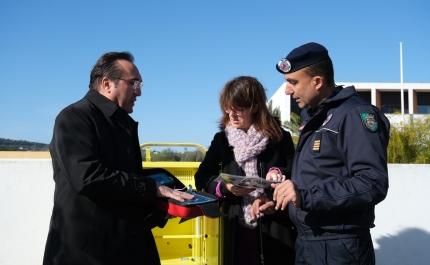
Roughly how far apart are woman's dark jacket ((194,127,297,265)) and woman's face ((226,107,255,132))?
0.14 meters

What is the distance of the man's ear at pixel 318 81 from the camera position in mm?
2451

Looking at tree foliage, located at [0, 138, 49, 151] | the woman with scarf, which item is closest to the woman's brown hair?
the woman with scarf

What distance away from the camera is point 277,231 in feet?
10.2

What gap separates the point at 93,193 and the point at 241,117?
136cm

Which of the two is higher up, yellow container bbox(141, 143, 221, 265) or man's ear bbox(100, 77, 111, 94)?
man's ear bbox(100, 77, 111, 94)

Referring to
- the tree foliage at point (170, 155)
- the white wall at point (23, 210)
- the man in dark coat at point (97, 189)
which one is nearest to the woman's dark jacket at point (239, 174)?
the man in dark coat at point (97, 189)

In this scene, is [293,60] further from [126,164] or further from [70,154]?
[70,154]

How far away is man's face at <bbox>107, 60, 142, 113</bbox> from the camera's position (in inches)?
108

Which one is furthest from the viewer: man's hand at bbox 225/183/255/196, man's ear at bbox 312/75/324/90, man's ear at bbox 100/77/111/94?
man's hand at bbox 225/183/255/196

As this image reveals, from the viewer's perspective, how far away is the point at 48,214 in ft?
15.6

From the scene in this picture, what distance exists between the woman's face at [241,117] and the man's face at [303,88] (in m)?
0.79

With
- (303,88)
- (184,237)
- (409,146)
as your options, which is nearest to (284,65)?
(303,88)

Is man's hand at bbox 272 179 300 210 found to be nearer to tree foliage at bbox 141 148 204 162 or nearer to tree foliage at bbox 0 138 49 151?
tree foliage at bbox 141 148 204 162

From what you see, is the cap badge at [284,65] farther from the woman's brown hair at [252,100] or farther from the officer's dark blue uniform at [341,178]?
the woman's brown hair at [252,100]
